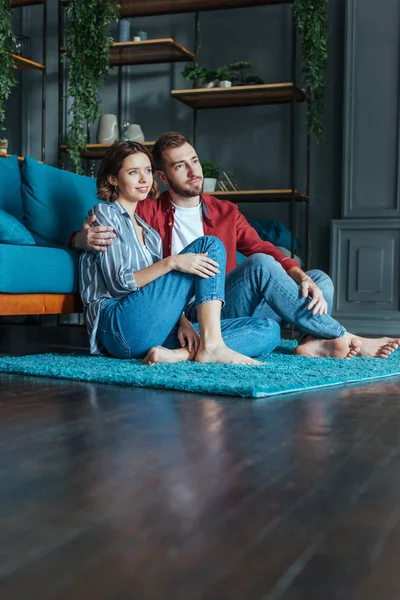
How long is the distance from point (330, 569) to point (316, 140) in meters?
4.67

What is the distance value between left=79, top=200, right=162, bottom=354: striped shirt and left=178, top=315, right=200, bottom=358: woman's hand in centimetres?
19

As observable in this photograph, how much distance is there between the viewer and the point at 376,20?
4.70 meters

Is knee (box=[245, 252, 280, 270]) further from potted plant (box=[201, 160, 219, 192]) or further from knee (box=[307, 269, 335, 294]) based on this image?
potted plant (box=[201, 160, 219, 192])

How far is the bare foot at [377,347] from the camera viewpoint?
2441 millimetres

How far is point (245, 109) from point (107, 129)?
3.19 feet

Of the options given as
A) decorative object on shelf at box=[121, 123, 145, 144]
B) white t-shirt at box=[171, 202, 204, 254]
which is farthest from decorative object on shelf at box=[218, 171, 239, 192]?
white t-shirt at box=[171, 202, 204, 254]

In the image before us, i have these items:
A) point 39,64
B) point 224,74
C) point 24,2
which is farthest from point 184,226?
point 24,2

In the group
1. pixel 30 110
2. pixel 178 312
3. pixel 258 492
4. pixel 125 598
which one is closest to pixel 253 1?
pixel 30 110

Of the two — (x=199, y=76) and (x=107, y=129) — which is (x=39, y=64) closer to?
(x=107, y=129)

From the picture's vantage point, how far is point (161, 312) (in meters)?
2.22

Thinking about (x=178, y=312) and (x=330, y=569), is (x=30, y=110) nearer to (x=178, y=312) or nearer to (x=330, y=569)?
(x=178, y=312)

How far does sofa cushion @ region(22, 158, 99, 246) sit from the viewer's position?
3.21m

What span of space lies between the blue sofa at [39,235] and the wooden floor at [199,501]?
1.07 metres

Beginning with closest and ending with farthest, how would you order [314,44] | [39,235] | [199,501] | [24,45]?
[199,501]
[39,235]
[314,44]
[24,45]
